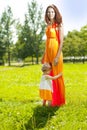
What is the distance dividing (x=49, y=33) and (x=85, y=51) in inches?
3336

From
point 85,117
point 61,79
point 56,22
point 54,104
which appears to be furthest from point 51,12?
point 85,117

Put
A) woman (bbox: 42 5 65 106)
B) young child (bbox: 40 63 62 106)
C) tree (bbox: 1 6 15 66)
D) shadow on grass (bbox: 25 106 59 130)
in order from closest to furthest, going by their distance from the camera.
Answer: shadow on grass (bbox: 25 106 59 130), young child (bbox: 40 63 62 106), woman (bbox: 42 5 65 106), tree (bbox: 1 6 15 66)

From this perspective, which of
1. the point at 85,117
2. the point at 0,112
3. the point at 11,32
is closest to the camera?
the point at 85,117

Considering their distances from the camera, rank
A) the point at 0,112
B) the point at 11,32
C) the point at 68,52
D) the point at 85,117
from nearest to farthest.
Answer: the point at 85,117, the point at 0,112, the point at 11,32, the point at 68,52

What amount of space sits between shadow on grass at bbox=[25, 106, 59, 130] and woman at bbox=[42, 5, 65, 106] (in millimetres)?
561

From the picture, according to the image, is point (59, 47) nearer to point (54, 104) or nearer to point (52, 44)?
point (52, 44)

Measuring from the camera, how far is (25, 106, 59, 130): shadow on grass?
8387 mm

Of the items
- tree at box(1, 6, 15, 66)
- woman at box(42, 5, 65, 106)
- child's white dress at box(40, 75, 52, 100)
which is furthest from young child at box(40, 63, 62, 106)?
tree at box(1, 6, 15, 66)

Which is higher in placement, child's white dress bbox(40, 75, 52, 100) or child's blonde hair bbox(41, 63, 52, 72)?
child's blonde hair bbox(41, 63, 52, 72)

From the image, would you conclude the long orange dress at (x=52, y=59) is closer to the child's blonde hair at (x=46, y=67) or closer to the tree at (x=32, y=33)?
the child's blonde hair at (x=46, y=67)

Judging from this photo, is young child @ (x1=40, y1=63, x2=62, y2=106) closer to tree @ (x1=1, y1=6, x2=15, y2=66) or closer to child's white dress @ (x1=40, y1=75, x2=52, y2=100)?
child's white dress @ (x1=40, y1=75, x2=52, y2=100)

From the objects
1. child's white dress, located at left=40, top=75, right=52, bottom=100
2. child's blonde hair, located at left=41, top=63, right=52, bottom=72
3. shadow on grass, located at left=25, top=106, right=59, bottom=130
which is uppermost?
child's blonde hair, located at left=41, top=63, right=52, bottom=72

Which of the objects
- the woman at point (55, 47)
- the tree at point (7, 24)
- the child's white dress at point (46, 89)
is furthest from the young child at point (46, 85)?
the tree at point (7, 24)

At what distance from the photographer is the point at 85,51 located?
308 ft
